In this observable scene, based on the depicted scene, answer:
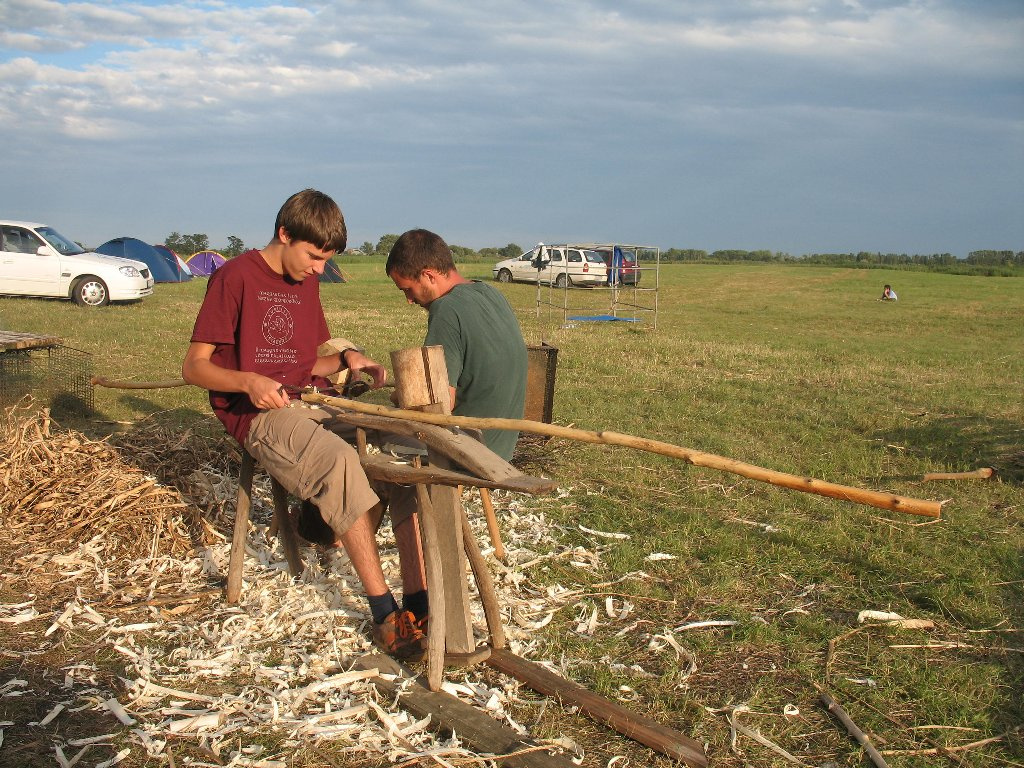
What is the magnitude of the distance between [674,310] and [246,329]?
22371mm

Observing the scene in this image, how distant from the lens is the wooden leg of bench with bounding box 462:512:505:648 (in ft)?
11.9

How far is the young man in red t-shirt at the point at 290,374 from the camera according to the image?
362 centimetres

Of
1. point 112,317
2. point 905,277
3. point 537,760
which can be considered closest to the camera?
point 537,760

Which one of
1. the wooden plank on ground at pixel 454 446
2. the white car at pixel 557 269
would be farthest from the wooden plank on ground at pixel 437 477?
the white car at pixel 557 269

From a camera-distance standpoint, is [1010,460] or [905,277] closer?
[1010,460]

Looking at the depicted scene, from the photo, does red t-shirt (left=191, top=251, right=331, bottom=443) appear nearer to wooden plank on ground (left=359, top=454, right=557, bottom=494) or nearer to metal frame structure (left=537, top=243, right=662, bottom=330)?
wooden plank on ground (left=359, top=454, right=557, bottom=494)

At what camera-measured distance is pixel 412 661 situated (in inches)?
142

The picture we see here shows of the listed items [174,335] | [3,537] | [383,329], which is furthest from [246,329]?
[383,329]

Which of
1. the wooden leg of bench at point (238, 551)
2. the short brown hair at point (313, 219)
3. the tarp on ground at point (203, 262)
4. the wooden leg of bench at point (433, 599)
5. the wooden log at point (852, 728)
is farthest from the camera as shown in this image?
the tarp on ground at point (203, 262)

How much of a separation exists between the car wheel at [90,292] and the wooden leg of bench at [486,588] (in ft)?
57.0

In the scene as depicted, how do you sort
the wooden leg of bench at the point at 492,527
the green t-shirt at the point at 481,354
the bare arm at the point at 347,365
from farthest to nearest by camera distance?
the wooden leg of bench at the point at 492,527
the bare arm at the point at 347,365
the green t-shirt at the point at 481,354

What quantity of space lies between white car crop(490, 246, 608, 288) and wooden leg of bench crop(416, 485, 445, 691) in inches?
1012

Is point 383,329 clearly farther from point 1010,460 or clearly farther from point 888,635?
point 888,635

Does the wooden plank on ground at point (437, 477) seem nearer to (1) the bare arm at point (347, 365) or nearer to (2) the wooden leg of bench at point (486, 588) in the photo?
(2) the wooden leg of bench at point (486, 588)
